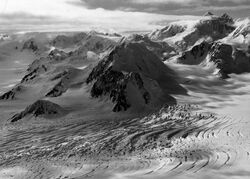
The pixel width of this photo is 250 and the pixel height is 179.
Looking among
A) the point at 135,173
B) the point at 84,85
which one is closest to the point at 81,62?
the point at 84,85

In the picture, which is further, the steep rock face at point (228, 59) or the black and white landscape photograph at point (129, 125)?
the steep rock face at point (228, 59)

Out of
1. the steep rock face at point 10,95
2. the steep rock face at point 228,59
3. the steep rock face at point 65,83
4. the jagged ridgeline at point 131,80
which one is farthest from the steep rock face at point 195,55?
the steep rock face at point 10,95

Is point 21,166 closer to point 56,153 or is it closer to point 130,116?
point 56,153

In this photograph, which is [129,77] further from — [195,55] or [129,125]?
A: [195,55]

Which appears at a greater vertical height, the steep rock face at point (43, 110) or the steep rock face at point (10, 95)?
the steep rock face at point (43, 110)

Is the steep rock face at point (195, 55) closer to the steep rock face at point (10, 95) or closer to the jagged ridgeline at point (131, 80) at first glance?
the jagged ridgeline at point (131, 80)

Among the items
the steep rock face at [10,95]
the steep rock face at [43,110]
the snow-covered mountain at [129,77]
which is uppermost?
the snow-covered mountain at [129,77]

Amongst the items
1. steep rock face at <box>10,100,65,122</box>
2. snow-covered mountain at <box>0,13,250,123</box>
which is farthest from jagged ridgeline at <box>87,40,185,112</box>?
steep rock face at <box>10,100,65,122</box>
